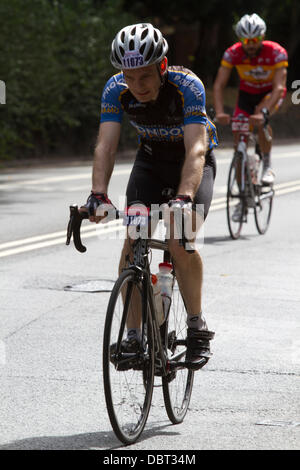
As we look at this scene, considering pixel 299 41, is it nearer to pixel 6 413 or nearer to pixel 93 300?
pixel 93 300

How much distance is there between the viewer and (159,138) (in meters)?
5.42

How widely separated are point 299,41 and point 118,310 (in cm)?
4243

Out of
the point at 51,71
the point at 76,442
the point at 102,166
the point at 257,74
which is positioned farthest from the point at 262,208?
the point at 51,71

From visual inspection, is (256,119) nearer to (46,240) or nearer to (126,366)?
(46,240)

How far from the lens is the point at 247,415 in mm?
5262

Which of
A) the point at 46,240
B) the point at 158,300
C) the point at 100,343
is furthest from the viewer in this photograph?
the point at 46,240

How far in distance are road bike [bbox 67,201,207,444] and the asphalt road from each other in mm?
122

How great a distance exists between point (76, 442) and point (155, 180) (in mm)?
1391

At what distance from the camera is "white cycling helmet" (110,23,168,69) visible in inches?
193

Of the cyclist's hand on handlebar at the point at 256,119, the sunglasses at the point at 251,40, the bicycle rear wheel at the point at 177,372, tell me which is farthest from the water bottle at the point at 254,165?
the bicycle rear wheel at the point at 177,372

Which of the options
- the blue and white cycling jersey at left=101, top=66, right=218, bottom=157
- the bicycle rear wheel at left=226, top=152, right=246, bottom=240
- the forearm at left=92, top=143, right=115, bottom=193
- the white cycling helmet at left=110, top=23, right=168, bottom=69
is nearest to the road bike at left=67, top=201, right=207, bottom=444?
the forearm at left=92, top=143, right=115, bottom=193

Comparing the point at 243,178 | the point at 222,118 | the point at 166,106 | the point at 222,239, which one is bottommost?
the point at 222,239

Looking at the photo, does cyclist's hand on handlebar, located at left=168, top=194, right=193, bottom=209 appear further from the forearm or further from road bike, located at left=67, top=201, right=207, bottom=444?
the forearm

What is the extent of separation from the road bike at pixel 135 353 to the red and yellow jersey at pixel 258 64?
7.07m
